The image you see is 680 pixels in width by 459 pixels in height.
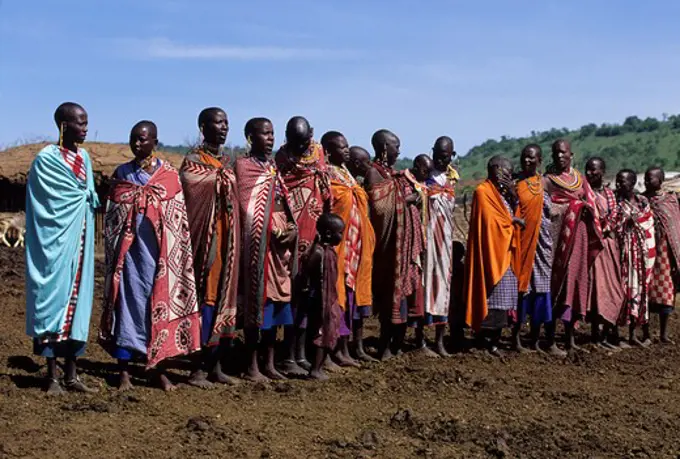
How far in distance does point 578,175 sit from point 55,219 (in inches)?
224

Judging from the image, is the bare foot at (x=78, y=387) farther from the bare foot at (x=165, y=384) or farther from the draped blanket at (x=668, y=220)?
the draped blanket at (x=668, y=220)

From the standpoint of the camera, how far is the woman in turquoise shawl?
649 centimetres

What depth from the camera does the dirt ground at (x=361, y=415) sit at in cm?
564

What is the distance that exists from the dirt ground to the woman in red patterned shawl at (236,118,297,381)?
1.72 feet

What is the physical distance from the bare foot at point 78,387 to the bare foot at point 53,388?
86mm

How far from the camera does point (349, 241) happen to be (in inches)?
324

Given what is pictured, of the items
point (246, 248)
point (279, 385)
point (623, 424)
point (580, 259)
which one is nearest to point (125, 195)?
point (246, 248)

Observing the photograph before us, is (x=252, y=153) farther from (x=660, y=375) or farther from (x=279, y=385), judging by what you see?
(x=660, y=375)

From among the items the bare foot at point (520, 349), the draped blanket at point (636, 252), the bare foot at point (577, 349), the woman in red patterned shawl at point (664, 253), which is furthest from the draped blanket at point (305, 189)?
the woman in red patterned shawl at point (664, 253)

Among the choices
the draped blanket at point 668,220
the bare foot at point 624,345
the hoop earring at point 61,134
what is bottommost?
the bare foot at point 624,345

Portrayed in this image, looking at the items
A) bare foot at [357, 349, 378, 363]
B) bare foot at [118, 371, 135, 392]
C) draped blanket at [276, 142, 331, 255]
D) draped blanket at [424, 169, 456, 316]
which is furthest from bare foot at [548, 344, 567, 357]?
bare foot at [118, 371, 135, 392]

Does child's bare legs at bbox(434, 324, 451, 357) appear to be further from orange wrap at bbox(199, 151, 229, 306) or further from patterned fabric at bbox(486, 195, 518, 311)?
orange wrap at bbox(199, 151, 229, 306)

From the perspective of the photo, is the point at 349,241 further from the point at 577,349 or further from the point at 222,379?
the point at 577,349

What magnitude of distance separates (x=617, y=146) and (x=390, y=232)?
54845mm
